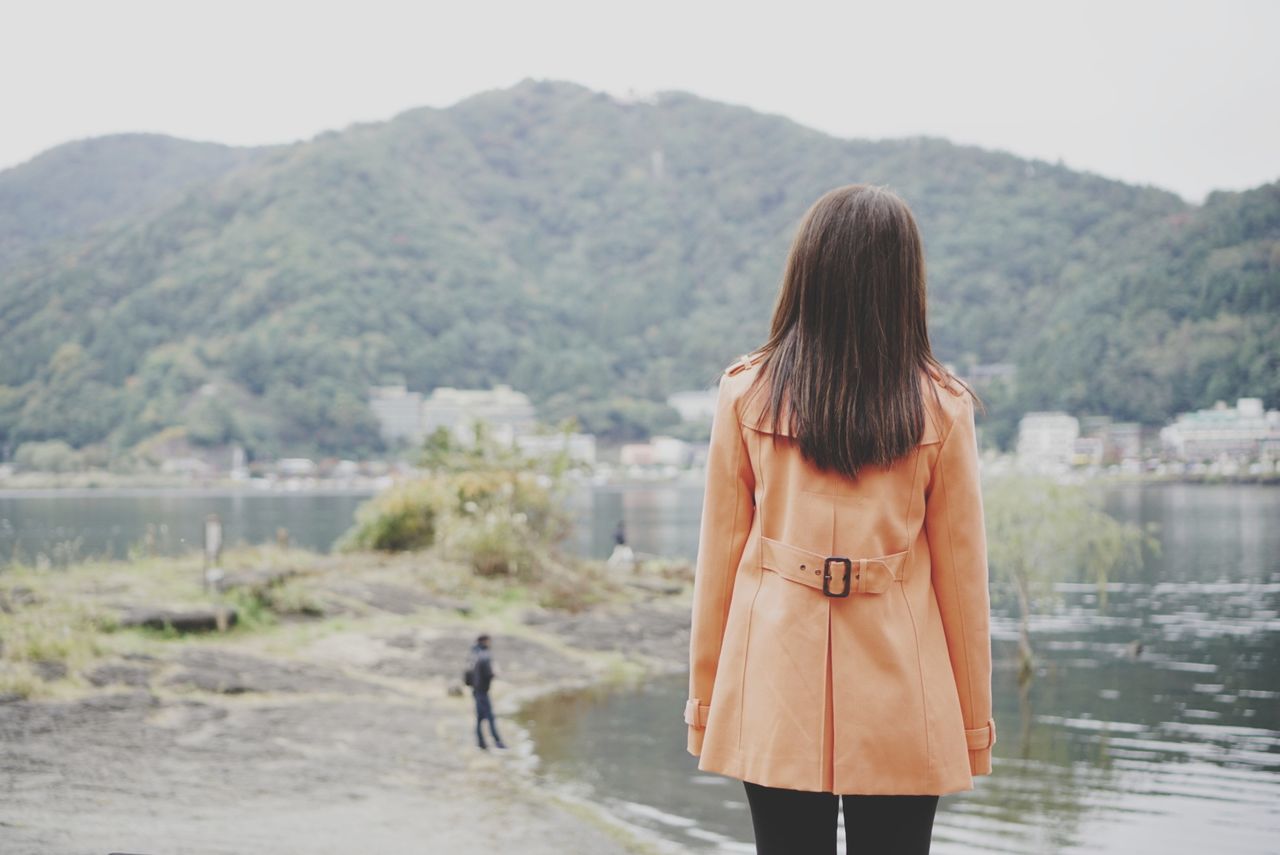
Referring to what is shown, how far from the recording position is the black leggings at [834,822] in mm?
1879

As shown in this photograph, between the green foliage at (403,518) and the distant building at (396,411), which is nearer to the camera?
the green foliage at (403,518)

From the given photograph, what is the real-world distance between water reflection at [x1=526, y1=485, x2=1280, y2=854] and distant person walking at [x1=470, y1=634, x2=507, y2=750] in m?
0.64

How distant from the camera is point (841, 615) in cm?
188

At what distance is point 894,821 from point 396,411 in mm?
120630

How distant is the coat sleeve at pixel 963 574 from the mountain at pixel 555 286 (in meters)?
97.8

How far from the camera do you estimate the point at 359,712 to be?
35.4 ft

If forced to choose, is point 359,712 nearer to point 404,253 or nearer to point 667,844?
point 667,844

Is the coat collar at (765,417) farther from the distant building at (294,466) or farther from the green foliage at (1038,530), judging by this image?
the distant building at (294,466)

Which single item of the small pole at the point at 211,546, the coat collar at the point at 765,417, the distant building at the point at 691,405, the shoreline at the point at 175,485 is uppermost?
the distant building at the point at 691,405

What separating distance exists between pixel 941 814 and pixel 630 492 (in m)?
107

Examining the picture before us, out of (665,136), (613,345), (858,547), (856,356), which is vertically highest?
(665,136)

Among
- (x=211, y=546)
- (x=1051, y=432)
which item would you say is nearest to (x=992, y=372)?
(x=1051, y=432)

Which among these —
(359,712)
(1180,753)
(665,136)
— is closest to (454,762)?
(359,712)

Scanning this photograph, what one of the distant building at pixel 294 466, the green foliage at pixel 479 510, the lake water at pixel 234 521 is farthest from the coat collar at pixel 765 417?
the distant building at pixel 294 466
